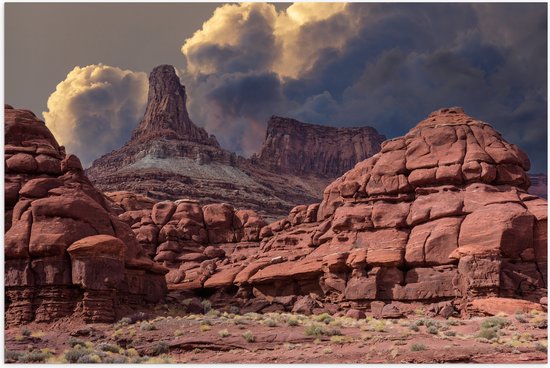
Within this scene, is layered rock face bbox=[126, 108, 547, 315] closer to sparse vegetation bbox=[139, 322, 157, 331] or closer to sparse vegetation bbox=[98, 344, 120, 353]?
sparse vegetation bbox=[139, 322, 157, 331]

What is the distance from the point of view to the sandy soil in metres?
20.8

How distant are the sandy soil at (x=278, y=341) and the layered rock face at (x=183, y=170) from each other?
86.2 meters

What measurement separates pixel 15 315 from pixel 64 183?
28.5 ft

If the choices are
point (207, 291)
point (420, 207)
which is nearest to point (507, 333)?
point (420, 207)

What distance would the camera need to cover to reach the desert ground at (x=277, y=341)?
20766 millimetres

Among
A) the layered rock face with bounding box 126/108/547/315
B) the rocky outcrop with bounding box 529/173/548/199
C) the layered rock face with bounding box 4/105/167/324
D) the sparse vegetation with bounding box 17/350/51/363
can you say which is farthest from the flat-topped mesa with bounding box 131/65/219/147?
the sparse vegetation with bounding box 17/350/51/363

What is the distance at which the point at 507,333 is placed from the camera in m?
24.8

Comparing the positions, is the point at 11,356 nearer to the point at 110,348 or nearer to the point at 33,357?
the point at 33,357

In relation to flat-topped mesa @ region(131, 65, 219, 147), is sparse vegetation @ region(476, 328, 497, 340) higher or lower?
lower

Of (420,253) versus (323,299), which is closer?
(420,253)

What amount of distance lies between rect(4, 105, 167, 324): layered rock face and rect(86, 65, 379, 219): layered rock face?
76.2 m

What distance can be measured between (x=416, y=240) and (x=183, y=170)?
3964 inches

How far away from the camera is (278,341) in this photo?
79.7 ft

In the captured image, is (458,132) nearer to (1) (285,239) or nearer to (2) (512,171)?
(2) (512,171)
